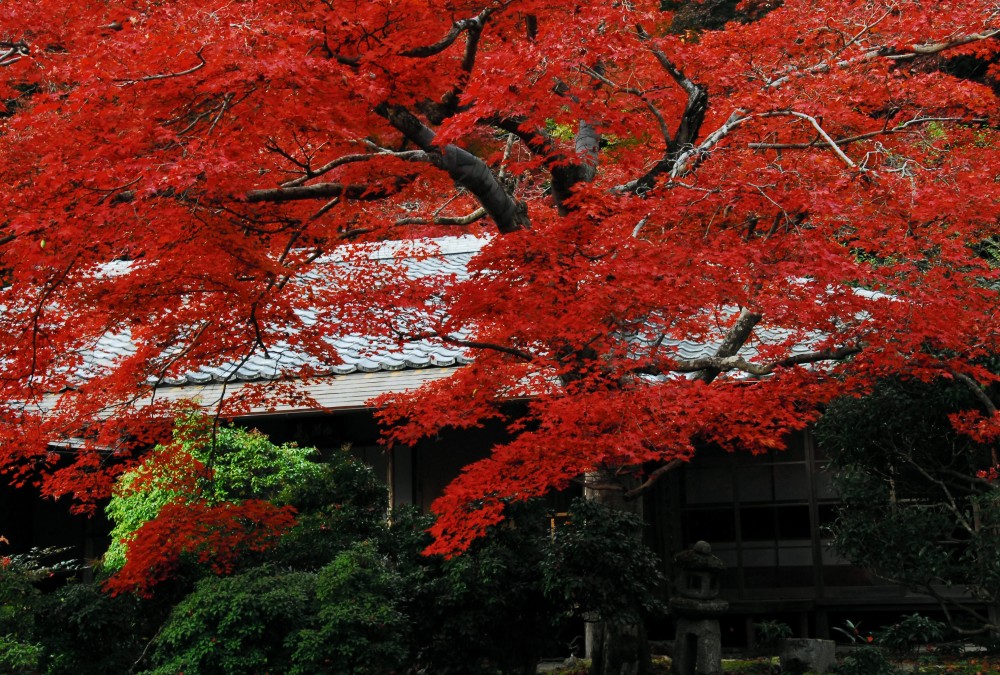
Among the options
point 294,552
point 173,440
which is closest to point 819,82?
point 294,552

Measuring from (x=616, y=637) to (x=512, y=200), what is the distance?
393 centimetres

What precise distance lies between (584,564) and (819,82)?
14.2 ft

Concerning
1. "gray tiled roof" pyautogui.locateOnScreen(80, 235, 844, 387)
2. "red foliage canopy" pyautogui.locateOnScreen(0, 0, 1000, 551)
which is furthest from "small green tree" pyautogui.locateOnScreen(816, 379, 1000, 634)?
"gray tiled roof" pyautogui.locateOnScreen(80, 235, 844, 387)

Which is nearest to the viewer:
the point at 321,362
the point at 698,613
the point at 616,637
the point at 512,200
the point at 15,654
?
the point at 15,654

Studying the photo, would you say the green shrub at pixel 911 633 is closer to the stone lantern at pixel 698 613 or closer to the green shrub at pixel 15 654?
the stone lantern at pixel 698 613

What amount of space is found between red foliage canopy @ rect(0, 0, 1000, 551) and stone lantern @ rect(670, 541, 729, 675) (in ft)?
4.49

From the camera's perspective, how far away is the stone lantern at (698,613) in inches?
363

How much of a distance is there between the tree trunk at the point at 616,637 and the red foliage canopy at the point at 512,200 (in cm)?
33

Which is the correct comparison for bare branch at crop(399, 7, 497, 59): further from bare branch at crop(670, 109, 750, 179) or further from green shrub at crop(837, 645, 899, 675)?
green shrub at crop(837, 645, 899, 675)

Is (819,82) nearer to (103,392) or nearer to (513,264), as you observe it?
(513,264)

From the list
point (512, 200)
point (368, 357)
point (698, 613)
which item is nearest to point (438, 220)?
point (512, 200)

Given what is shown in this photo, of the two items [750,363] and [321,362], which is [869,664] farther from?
[321,362]

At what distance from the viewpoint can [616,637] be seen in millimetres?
8867

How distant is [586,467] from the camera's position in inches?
307
